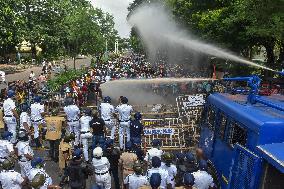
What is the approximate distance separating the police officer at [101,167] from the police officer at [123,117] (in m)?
4.03

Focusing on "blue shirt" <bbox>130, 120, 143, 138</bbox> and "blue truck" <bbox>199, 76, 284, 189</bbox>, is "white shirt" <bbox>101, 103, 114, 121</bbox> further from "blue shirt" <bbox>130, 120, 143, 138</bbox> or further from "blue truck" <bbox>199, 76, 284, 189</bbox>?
"blue truck" <bbox>199, 76, 284, 189</bbox>

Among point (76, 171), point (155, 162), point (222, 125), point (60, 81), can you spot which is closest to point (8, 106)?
point (76, 171)

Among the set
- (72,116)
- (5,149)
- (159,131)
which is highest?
(72,116)

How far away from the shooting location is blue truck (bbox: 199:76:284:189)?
6617 millimetres

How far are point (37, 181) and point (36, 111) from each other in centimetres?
663

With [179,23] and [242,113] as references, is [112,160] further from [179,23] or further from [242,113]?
[179,23]

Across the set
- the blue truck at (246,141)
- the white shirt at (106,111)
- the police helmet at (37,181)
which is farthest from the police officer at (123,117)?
the police helmet at (37,181)

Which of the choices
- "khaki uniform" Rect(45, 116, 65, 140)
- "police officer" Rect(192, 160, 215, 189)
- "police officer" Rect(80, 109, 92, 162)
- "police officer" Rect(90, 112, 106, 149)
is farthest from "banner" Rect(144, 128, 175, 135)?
"police officer" Rect(192, 160, 215, 189)

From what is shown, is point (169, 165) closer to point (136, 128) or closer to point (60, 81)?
point (136, 128)

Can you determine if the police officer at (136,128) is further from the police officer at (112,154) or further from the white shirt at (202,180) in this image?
the white shirt at (202,180)

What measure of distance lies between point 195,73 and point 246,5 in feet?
63.4

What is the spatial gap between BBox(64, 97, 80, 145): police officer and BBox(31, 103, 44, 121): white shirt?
1.14m

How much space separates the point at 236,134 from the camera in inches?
328

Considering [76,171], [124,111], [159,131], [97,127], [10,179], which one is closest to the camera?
[10,179]
